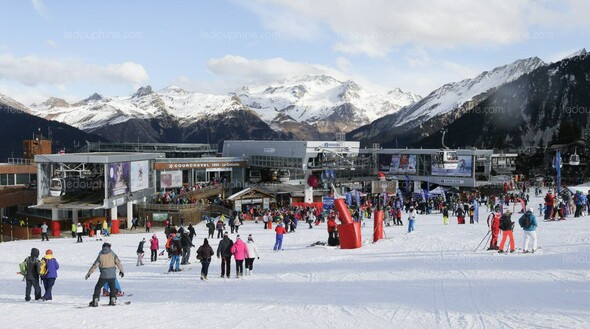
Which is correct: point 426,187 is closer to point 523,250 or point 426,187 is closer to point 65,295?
point 523,250

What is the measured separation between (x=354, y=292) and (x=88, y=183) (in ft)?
107

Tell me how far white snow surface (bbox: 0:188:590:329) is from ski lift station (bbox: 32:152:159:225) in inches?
701

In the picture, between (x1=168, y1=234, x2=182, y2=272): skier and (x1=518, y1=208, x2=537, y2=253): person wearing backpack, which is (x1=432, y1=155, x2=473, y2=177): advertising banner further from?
(x1=168, y1=234, x2=182, y2=272): skier

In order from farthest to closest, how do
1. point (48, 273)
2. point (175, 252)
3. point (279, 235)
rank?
point (279, 235) → point (175, 252) → point (48, 273)

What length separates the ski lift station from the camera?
35.0m

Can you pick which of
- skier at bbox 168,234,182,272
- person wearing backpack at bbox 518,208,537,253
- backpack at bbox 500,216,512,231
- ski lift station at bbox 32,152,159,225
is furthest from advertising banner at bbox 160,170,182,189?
person wearing backpack at bbox 518,208,537,253

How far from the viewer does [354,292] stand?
428 inches

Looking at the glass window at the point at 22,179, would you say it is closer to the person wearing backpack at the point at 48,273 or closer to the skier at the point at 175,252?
the skier at the point at 175,252

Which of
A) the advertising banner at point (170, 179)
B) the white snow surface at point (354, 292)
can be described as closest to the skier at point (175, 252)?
the white snow surface at point (354, 292)

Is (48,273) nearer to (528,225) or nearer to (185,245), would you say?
(185,245)

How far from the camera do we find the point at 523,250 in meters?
14.2

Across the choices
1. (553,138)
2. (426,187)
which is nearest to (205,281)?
(426,187)

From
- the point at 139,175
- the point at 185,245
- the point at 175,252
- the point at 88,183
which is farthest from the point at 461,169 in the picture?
the point at 175,252

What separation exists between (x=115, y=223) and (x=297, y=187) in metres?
19.7
